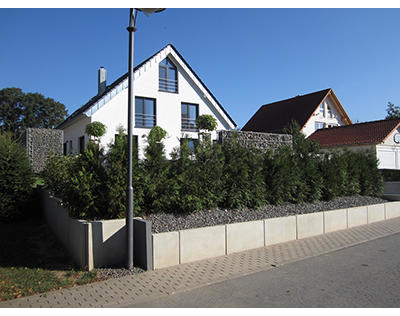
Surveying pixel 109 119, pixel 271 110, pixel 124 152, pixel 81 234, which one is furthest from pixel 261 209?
pixel 271 110

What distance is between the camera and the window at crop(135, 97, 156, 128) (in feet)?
73.7

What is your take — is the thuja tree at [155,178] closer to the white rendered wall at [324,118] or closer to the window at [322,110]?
the white rendered wall at [324,118]

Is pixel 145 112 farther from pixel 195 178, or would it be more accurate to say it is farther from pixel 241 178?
pixel 195 178

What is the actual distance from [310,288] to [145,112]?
19.2m

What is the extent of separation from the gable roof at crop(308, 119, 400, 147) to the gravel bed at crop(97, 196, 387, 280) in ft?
57.8

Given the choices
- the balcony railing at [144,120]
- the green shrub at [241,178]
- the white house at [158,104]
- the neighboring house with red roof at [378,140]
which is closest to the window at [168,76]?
the white house at [158,104]

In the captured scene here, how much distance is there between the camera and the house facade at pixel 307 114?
3531 centimetres

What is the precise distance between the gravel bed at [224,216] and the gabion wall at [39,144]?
11.5 meters

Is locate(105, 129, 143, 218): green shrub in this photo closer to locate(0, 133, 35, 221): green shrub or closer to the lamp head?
the lamp head

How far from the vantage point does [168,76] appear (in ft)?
78.2

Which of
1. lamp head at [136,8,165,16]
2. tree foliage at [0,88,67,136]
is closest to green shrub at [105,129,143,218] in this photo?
lamp head at [136,8,165,16]

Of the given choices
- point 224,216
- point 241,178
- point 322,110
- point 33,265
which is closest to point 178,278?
point 224,216

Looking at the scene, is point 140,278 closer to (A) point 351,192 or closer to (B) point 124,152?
(B) point 124,152

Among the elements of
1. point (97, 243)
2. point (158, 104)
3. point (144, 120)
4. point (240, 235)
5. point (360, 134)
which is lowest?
point (240, 235)
